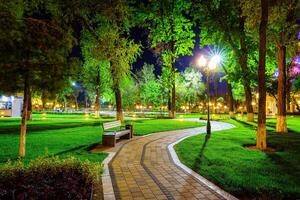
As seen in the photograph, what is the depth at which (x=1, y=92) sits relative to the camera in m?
9.53

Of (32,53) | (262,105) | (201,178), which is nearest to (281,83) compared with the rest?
(262,105)

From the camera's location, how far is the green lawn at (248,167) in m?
6.49

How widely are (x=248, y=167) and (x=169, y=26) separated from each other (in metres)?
27.0

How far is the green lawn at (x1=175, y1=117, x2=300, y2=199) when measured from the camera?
6.49m

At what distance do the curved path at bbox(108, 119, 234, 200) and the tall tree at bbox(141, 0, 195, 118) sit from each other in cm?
2323

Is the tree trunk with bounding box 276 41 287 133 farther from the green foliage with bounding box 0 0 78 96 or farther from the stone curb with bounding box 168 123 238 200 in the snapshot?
the green foliage with bounding box 0 0 78 96

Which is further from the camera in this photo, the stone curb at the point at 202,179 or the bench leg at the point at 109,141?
the bench leg at the point at 109,141

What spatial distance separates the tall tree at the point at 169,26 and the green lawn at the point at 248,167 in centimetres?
2129

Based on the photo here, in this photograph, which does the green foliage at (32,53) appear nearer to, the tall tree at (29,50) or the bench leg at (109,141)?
the tall tree at (29,50)

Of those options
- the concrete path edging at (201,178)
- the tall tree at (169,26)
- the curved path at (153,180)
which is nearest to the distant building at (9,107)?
the tall tree at (169,26)

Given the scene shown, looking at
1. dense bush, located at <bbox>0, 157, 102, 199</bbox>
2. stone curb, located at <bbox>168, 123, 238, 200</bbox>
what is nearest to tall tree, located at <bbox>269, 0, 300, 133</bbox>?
stone curb, located at <bbox>168, 123, 238, 200</bbox>

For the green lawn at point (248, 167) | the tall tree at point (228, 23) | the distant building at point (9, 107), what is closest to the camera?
the green lawn at point (248, 167)

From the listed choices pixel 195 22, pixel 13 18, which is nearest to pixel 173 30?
pixel 195 22

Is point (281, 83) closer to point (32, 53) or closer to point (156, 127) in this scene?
point (156, 127)
